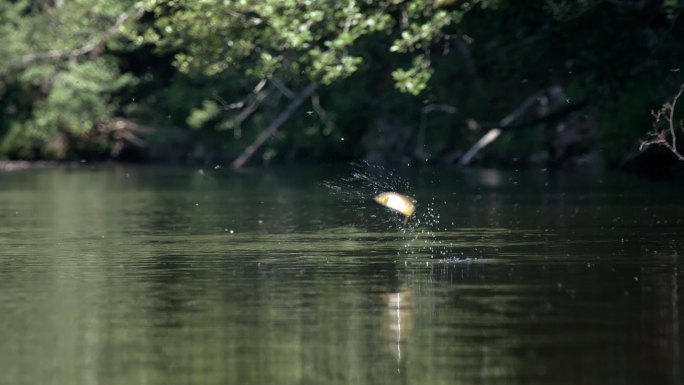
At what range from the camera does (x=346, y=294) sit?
568 inches

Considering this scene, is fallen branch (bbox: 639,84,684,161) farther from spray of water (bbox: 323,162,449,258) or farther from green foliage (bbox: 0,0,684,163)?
spray of water (bbox: 323,162,449,258)

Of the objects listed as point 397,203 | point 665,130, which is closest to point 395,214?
point 397,203

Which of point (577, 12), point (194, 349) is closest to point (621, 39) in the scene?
point (577, 12)

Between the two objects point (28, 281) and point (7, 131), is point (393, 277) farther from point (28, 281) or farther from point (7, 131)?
point (7, 131)

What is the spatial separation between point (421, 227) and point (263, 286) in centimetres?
814

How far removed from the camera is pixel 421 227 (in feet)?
75.9

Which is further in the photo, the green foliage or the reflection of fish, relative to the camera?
the green foliage

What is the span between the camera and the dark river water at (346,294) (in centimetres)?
1055

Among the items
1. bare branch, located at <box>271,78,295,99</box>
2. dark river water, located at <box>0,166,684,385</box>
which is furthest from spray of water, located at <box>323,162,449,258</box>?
bare branch, located at <box>271,78,295,99</box>

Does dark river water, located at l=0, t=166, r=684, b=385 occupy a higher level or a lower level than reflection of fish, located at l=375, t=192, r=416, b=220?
lower

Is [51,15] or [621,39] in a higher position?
[51,15]

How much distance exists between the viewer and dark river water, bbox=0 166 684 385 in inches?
415

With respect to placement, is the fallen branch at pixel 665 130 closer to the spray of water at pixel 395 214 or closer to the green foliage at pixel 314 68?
the green foliage at pixel 314 68

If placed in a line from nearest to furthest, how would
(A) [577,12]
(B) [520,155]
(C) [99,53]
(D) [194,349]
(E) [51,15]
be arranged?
(D) [194,349] → (A) [577,12] → (B) [520,155] → (E) [51,15] → (C) [99,53]
